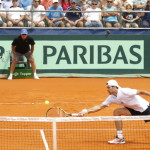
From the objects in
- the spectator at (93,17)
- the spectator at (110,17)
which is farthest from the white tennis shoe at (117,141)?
the spectator at (110,17)

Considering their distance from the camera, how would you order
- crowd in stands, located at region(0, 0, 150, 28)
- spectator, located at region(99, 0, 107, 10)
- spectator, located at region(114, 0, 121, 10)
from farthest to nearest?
spectator, located at region(99, 0, 107, 10), spectator, located at region(114, 0, 121, 10), crowd in stands, located at region(0, 0, 150, 28)

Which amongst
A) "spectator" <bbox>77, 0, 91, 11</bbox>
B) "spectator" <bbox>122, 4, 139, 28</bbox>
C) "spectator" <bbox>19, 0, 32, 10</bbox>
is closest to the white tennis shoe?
"spectator" <bbox>122, 4, 139, 28</bbox>

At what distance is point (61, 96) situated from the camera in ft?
56.3

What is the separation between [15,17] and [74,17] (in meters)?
2.36

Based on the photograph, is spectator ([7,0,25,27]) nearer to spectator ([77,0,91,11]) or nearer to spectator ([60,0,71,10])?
spectator ([60,0,71,10])

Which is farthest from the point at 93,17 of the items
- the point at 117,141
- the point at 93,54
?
the point at 117,141

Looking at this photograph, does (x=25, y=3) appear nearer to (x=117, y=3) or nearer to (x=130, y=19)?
(x=117, y=3)

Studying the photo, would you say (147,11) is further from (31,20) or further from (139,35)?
(31,20)

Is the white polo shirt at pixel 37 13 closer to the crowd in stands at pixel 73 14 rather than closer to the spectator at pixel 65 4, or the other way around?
the crowd in stands at pixel 73 14

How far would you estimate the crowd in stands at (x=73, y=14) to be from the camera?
21.3 meters

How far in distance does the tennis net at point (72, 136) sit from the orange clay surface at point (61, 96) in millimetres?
20

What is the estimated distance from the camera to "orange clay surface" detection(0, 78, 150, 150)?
35.3ft

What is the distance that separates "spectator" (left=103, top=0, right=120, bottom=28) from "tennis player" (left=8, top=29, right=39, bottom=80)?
321 cm

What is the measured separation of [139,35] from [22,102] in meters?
7.58
